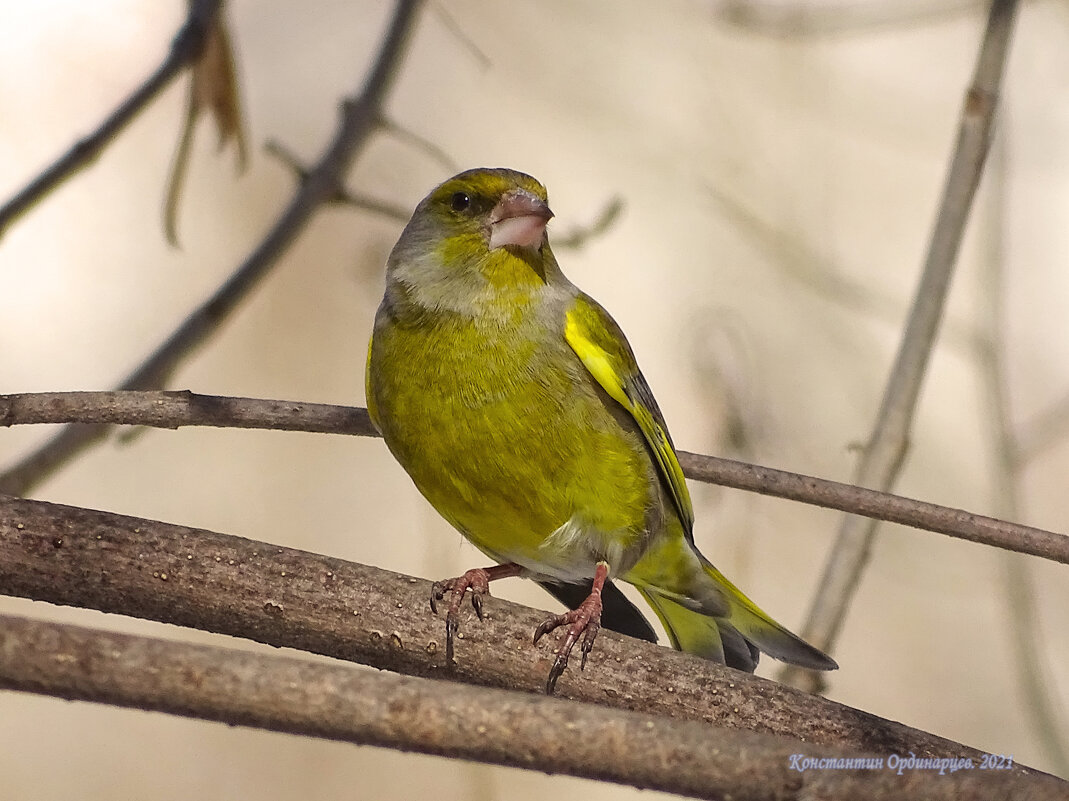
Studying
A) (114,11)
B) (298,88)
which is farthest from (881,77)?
(114,11)

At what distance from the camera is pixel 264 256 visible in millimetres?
3105

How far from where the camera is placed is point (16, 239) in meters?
5.42

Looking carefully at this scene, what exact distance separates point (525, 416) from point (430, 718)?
48.6 inches

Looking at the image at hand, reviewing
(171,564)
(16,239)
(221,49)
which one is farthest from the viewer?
(16,239)

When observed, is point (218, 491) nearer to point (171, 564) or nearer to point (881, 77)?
point (171, 564)

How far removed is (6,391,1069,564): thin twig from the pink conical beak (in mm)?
669

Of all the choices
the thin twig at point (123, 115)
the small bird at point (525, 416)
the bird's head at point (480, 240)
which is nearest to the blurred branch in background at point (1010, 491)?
the small bird at point (525, 416)

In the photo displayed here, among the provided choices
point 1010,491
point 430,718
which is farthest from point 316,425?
point 1010,491

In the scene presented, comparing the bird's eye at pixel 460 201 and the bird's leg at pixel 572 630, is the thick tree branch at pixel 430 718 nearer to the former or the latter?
the bird's leg at pixel 572 630

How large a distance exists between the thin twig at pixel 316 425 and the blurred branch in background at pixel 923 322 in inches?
19.8

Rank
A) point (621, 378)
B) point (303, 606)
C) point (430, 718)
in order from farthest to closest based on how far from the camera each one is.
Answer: point (621, 378), point (303, 606), point (430, 718)

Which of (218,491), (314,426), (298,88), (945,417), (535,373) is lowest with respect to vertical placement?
(314,426)

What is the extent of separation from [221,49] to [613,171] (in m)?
3.41

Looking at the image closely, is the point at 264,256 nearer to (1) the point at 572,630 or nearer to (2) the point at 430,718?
(1) the point at 572,630
